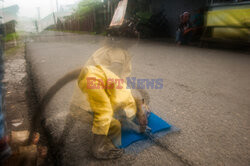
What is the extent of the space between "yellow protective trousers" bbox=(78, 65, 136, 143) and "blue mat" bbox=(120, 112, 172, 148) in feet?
0.48

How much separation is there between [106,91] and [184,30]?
7.50 metres

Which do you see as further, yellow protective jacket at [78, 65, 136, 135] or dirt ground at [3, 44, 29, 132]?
dirt ground at [3, 44, 29, 132]

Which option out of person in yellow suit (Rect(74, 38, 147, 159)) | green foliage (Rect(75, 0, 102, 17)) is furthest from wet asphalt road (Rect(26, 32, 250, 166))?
green foliage (Rect(75, 0, 102, 17))

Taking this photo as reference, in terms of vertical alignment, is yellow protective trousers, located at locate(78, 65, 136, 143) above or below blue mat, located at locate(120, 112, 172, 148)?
above

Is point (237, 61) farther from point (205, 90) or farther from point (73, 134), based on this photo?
point (73, 134)

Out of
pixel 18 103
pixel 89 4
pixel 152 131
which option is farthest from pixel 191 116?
pixel 89 4

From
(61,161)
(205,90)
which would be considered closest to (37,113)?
(61,161)

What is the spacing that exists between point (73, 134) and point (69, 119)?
289 millimetres

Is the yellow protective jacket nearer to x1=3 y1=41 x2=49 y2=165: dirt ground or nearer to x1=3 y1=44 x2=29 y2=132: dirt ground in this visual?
x1=3 y1=41 x2=49 y2=165: dirt ground

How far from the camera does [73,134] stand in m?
1.72

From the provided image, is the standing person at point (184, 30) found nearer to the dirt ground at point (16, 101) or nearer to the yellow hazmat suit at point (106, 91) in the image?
the dirt ground at point (16, 101)

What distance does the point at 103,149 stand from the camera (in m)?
1.38

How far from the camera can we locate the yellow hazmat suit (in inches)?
50.6

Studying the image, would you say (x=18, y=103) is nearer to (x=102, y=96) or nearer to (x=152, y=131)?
(x=102, y=96)
